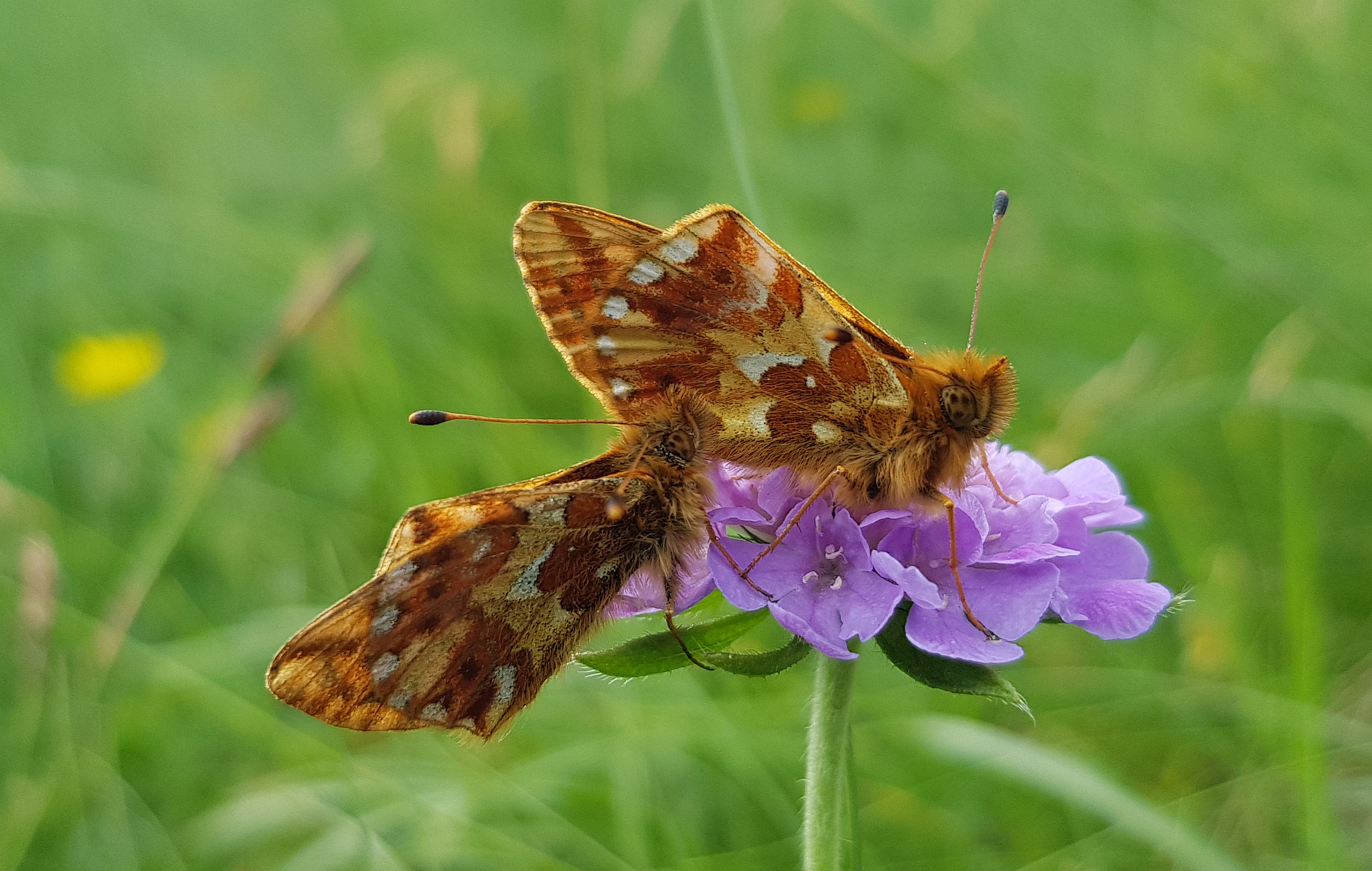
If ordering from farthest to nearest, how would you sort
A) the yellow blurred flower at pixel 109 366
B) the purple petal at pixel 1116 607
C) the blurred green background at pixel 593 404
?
the yellow blurred flower at pixel 109 366 → the blurred green background at pixel 593 404 → the purple petal at pixel 1116 607

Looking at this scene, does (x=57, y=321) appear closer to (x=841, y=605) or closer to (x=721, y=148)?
(x=721, y=148)

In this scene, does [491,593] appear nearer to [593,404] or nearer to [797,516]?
[797,516]

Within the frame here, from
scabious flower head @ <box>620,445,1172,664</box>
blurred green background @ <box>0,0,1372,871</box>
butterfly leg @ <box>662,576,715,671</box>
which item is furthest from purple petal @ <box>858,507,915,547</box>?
blurred green background @ <box>0,0,1372,871</box>

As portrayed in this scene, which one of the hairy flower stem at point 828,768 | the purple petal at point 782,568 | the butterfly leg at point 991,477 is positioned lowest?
the hairy flower stem at point 828,768

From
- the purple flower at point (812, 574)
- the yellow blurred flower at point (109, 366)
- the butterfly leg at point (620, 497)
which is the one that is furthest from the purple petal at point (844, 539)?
the yellow blurred flower at point (109, 366)

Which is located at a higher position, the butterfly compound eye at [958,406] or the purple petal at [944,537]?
the butterfly compound eye at [958,406]

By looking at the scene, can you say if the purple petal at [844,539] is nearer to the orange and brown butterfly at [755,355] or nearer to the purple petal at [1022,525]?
the orange and brown butterfly at [755,355]

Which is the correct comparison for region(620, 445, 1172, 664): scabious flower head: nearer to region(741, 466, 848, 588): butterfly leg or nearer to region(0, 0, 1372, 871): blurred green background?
region(741, 466, 848, 588): butterfly leg
